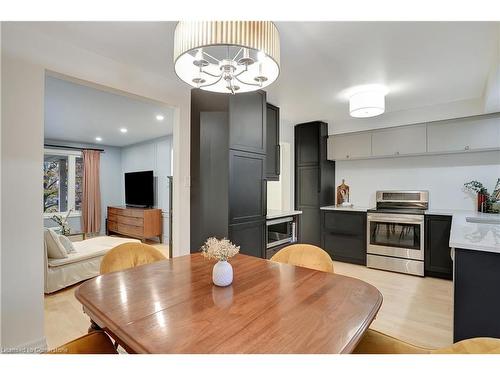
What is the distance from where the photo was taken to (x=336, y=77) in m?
2.64

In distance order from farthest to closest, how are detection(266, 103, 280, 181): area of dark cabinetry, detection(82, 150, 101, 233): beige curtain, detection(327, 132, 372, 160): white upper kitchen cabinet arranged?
detection(82, 150, 101, 233): beige curtain
detection(327, 132, 372, 160): white upper kitchen cabinet
detection(266, 103, 280, 181): area of dark cabinetry

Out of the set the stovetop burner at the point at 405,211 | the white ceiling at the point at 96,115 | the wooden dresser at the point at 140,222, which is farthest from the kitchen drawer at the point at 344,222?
the wooden dresser at the point at 140,222

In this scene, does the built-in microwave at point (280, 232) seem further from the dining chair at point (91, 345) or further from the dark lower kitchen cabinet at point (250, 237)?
the dining chair at point (91, 345)

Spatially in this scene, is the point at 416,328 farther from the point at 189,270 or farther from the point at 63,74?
the point at 63,74

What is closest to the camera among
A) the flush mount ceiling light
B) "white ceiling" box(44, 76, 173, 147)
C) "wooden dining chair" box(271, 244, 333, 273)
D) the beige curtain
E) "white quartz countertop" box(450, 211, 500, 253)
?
the flush mount ceiling light

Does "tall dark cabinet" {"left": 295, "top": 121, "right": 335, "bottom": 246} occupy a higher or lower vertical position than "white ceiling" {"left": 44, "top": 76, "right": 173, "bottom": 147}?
lower

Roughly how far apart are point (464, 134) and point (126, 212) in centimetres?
635

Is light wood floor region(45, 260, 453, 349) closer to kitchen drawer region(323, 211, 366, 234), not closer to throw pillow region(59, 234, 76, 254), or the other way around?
throw pillow region(59, 234, 76, 254)

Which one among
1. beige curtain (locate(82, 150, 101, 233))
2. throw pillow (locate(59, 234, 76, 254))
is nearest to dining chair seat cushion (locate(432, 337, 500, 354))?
throw pillow (locate(59, 234, 76, 254))

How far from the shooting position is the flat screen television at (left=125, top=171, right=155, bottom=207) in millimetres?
5868

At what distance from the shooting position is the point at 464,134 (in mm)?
3326

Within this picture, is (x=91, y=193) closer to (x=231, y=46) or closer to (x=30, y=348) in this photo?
(x=30, y=348)

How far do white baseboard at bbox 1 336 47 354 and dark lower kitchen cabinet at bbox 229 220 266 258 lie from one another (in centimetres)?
163
